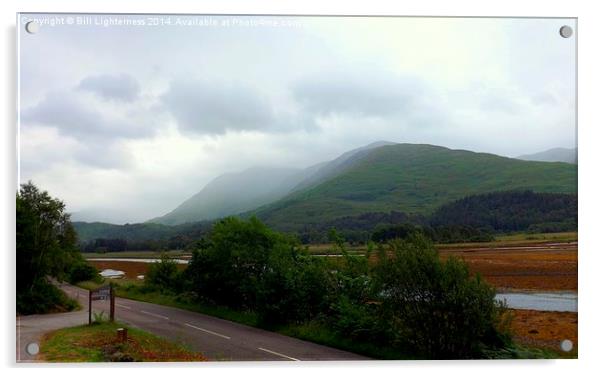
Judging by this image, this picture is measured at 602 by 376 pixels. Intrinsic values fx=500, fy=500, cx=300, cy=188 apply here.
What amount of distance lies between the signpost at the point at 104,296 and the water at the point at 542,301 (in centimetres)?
447

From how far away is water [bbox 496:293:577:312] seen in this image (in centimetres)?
550

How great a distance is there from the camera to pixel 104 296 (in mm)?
5902

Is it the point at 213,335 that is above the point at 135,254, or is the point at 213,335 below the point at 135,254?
below

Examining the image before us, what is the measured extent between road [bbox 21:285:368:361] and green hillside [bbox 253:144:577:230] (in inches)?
55.8

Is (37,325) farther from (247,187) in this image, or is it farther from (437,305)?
(437,305)

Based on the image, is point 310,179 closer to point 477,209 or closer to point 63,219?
point 477,209

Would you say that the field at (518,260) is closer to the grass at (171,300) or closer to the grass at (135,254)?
the grass at (135,254)

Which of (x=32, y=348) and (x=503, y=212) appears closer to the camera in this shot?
(x=32, y=348)

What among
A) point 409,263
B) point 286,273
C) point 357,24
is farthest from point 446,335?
point 357,24

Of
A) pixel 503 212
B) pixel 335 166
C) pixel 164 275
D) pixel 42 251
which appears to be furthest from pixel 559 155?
pixel 42 251

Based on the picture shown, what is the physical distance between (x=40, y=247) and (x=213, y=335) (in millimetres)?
2223

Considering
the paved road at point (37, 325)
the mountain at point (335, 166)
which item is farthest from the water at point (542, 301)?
the paved road at point (37, 325)

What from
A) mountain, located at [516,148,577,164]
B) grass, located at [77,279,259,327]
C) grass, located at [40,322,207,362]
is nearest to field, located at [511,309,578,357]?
mountain, located at [516,148,577,164]

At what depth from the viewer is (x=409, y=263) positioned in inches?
222
